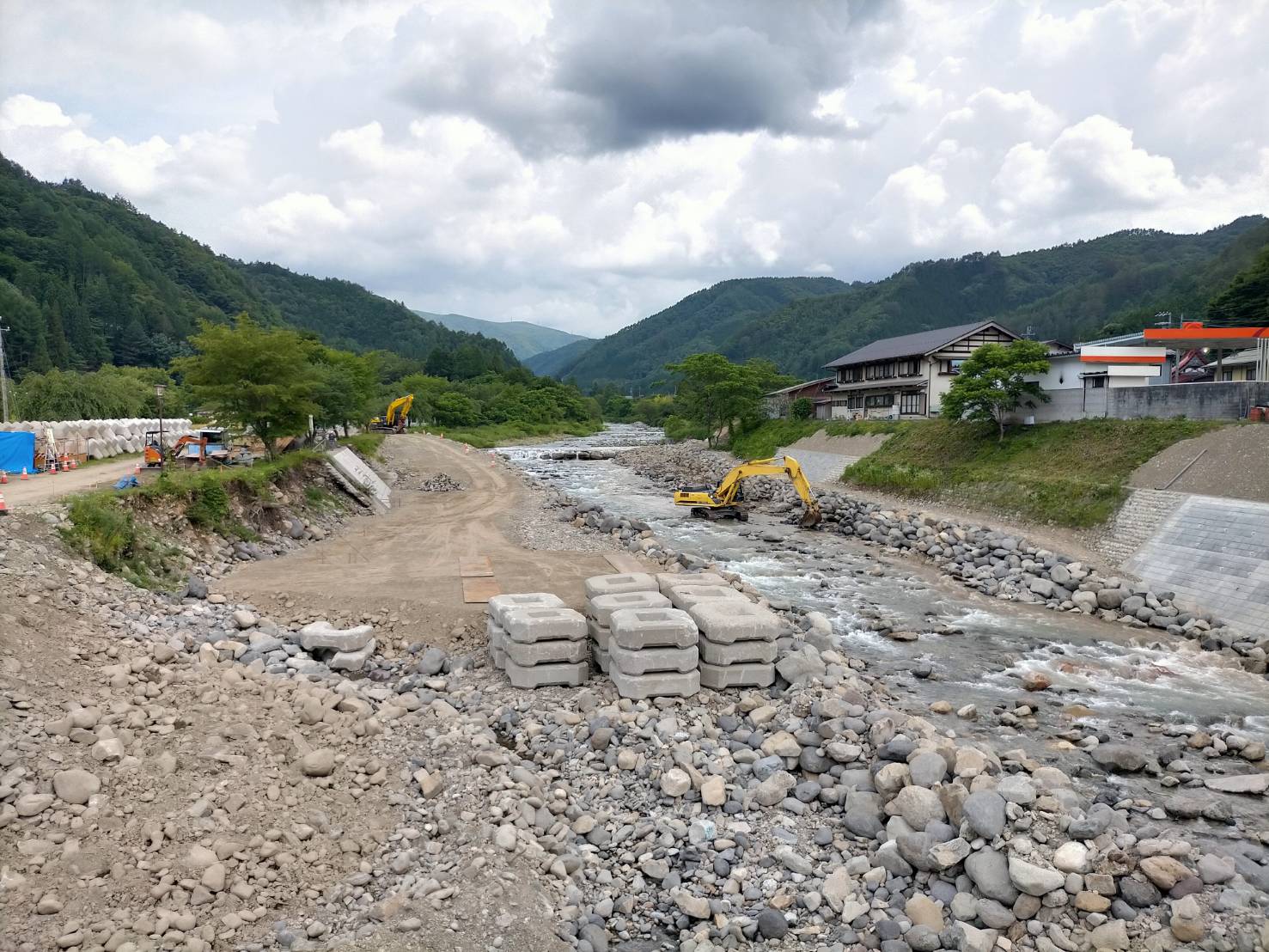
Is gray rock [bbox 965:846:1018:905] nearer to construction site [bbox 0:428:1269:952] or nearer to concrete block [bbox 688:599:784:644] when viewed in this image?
construction site [bbox 0:428:1269:952]

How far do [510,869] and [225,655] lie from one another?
6679 millimetres

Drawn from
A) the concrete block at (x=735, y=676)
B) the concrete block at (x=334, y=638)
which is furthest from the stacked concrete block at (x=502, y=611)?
the concrete block at (x=735, y=676)

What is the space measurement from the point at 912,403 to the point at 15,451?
47.7 metres

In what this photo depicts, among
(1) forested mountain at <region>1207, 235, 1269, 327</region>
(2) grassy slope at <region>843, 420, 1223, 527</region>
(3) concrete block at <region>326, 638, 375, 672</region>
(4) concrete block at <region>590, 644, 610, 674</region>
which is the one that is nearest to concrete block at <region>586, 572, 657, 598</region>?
(4) concrete block at <region>590, 644, 610, 674</region>

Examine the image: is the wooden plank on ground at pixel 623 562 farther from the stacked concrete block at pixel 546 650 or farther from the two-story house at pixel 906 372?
the two-story house at pixel 906 372

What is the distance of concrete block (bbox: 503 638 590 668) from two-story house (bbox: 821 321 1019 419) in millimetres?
37502

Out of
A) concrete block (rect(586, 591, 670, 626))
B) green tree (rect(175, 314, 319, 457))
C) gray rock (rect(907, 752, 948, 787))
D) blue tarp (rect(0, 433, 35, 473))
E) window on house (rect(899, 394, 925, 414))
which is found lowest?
gray rock (rect(907, 752, 948, 787))

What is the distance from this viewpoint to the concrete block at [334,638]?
12078mm

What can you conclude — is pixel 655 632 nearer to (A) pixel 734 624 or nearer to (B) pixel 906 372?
(A) pixel 734 624

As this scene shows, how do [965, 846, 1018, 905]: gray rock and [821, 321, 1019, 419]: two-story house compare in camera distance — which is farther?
[821, 321, 1019, 419]: two-story house

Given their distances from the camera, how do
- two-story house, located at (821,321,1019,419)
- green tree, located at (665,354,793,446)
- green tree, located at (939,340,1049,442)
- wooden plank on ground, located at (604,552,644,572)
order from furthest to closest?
green tree, located at (665,354,793,446)
two-story house, located at (821,321,1019,419)
green tree, located at (939,340,1049,442)
wooden plank on ground, located at (604,552,644,572)

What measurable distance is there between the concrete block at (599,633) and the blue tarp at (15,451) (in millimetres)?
22536

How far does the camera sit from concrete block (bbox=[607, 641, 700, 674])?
1066 centimetres

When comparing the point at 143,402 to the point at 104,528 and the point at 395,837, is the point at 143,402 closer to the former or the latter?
the point at 104,528
